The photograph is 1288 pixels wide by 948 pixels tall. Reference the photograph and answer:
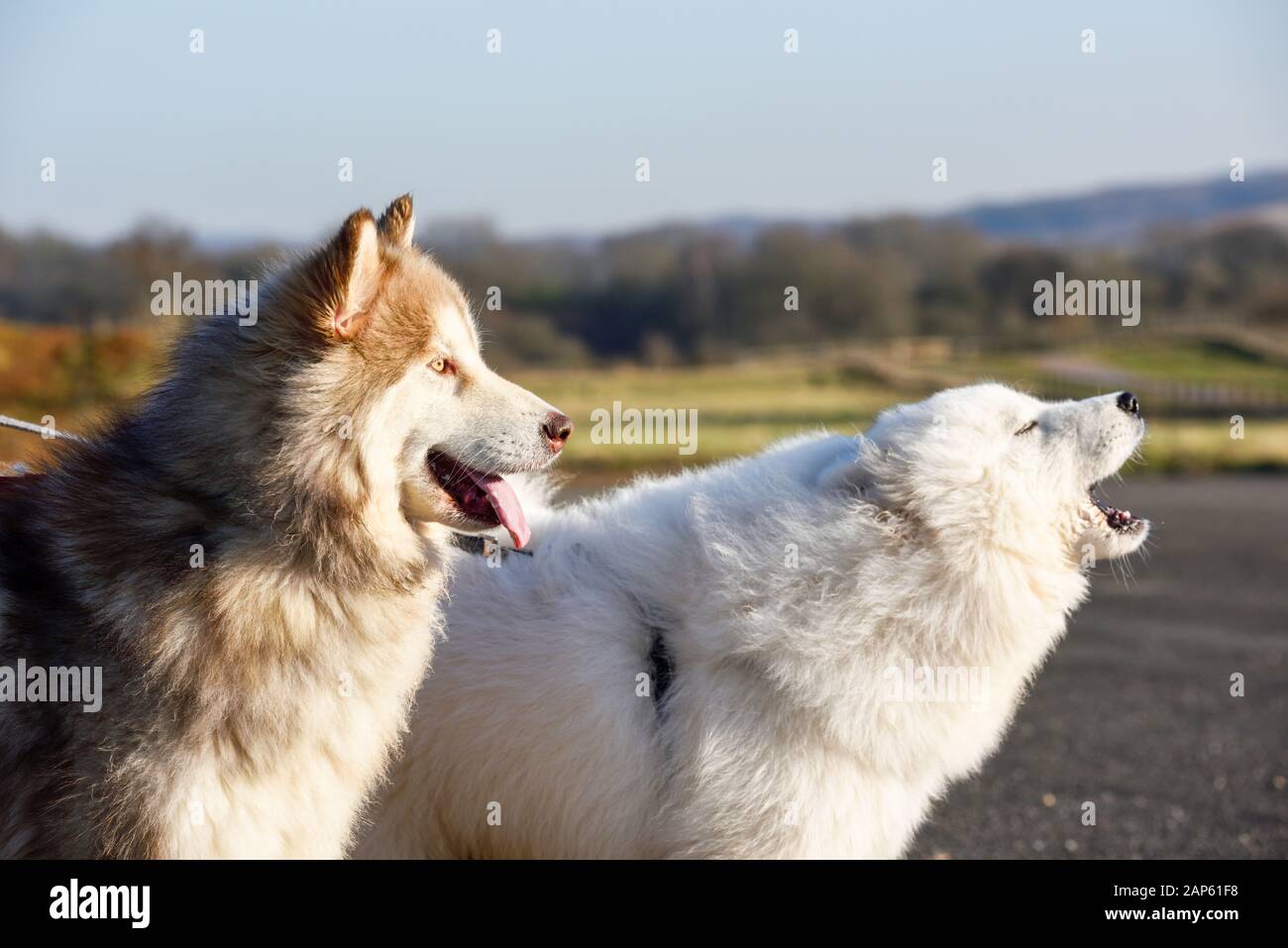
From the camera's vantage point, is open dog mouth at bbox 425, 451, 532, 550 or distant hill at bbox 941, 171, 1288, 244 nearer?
open dog mouth at bbox 425, 451, 532, 550

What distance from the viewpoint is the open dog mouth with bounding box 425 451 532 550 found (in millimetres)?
3594

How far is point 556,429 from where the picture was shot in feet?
11.9

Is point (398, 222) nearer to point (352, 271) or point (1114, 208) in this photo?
point (352, 271)

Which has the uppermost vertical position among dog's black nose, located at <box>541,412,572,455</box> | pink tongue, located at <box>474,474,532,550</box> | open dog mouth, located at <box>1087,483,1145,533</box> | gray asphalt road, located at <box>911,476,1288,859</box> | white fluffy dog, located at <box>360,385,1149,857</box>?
dog's black nose, located at <box>541,412,572,455</box>

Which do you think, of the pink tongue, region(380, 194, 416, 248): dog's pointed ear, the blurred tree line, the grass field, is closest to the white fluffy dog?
the pink tongue

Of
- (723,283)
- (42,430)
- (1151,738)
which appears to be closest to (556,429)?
(42,430)

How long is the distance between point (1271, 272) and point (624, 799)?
152 ft

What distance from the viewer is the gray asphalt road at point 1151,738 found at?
6156mm

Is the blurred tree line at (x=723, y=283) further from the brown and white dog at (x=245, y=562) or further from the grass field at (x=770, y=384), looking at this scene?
the brown and white dog at (x=245, y=562)

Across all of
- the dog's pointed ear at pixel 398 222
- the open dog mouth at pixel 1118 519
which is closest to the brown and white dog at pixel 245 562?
the dog's pointed ear at pixel 398 222

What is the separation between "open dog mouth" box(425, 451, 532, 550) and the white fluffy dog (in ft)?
2.71

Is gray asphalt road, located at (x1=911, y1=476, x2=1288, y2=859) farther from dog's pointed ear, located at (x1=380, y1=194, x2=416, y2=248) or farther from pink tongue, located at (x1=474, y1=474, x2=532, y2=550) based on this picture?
dog's pointed ear, located at (x1=380, y1=194, x2=416, y2=248)

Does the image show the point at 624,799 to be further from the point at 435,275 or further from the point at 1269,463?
the point at 1269,463

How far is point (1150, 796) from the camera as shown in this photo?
6859 mm
